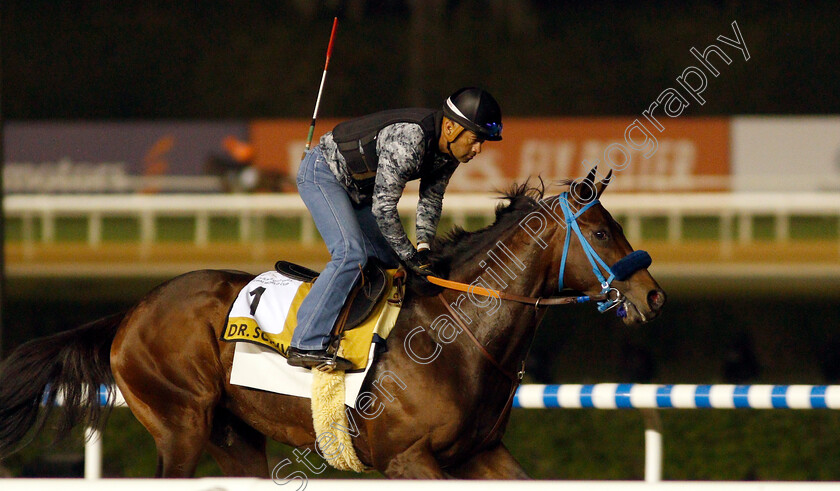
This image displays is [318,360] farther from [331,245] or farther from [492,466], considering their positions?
[492,466]

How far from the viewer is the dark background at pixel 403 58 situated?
24.8m

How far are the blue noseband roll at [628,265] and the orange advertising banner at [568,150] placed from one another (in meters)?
11.6

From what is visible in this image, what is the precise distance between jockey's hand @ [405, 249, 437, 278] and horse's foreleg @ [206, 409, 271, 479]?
89 centimetres

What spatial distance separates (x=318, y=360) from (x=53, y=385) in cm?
106

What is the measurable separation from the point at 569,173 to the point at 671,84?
9062 mm

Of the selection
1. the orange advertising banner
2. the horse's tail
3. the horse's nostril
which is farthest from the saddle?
the orange advertising banner

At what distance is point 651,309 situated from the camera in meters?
3.46

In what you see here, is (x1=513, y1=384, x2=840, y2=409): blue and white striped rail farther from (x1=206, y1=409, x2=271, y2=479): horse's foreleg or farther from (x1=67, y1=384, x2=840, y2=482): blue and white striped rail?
(x1=206, y1=409, x2=271, y2=479): horse's foreleg

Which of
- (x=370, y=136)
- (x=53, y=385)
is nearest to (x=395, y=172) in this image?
(x=370, y=136)

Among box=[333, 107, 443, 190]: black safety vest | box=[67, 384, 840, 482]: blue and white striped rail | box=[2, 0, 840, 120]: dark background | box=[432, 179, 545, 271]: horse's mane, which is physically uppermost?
box=[2, 0, 840, 120]: dark background

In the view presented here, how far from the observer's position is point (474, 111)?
3.54 m

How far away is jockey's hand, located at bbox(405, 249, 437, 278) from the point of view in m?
3.62

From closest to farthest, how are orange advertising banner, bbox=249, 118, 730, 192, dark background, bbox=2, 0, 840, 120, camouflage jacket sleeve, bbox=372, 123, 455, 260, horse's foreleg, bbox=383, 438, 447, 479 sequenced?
1. horse's foreleg, bbox=383, 438, 447, 479
2. camouflage jacket sleeve, bbox=372, 123, 455, 260
3. orange advertising banner, bbox=249, 118, 730, 192
4. dark background, bbox=2, 0, 840, 120

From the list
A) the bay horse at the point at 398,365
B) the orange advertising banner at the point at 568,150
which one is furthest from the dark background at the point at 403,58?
the bay horse at the point at 398,365
